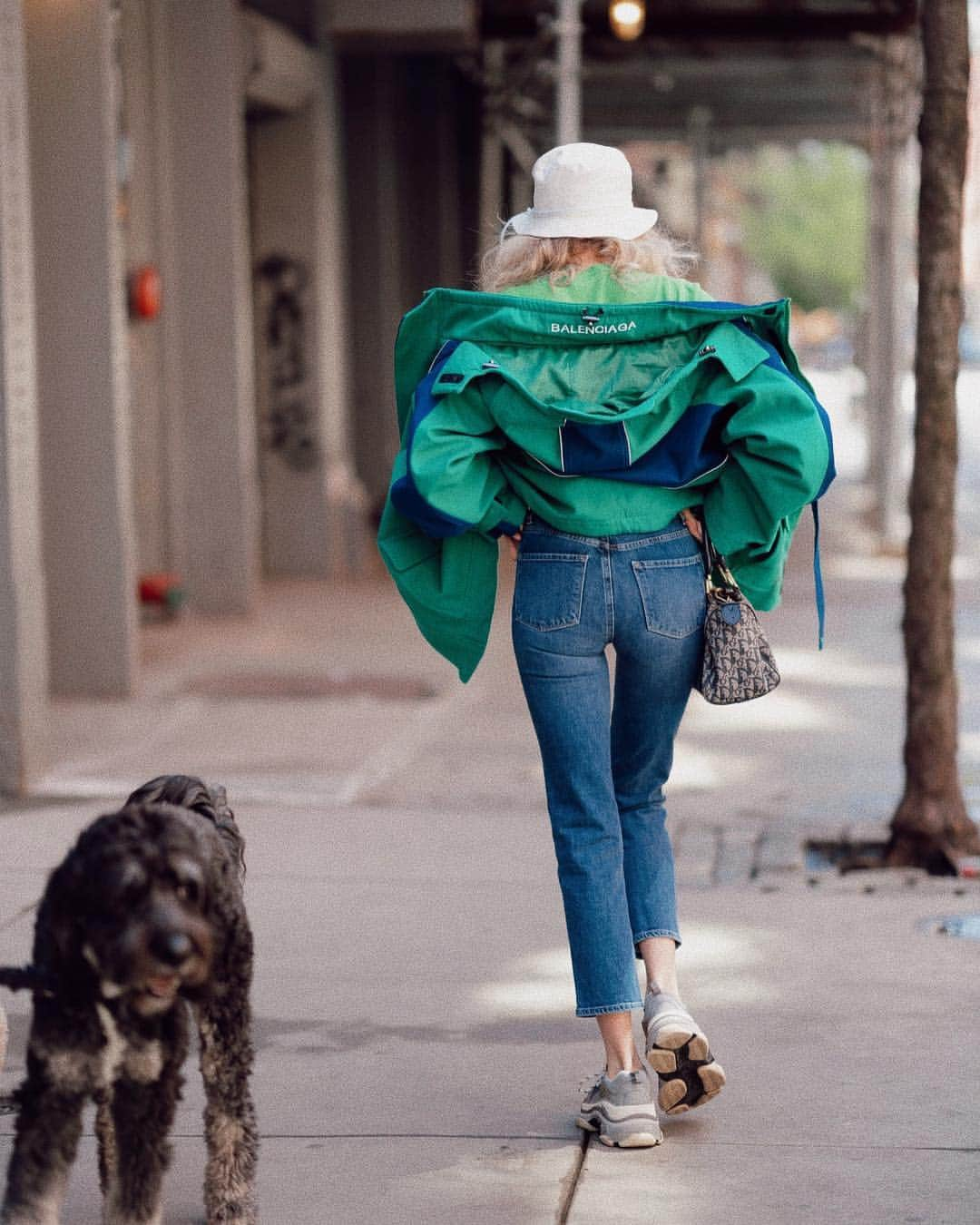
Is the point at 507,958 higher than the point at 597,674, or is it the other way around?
the point at 597,674

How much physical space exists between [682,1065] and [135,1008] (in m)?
1.38

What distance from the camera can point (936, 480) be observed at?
651 cm

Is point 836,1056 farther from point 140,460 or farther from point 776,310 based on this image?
point 140,460

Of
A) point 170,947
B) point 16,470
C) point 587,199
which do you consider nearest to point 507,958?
point 587,199

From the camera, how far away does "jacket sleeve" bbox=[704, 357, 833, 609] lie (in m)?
3.91

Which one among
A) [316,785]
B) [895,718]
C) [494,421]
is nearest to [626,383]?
[494,421]

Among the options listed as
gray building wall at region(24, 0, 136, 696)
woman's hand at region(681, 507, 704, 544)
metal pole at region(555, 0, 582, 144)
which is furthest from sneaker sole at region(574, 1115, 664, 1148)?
metal pole at region(555, 0, 582, 144)

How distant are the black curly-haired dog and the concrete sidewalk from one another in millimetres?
424

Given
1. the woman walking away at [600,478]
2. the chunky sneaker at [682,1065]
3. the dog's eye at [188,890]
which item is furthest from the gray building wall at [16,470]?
the dog's eye at [188,890]

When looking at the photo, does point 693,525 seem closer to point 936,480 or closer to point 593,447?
point 593,447

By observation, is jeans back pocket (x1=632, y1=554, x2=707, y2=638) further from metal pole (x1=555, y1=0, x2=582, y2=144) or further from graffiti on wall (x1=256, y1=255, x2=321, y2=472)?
graffiti on wall (x1=256, y1=255, x2=321, y2=472)

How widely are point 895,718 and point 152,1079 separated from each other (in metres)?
6.38

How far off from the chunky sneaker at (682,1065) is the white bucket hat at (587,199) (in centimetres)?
167

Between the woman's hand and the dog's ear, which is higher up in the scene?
the woman's hand
